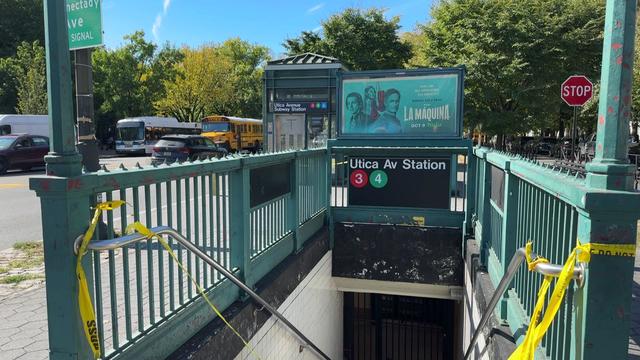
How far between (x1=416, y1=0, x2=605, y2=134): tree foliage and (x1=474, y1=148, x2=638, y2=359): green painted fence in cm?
1856

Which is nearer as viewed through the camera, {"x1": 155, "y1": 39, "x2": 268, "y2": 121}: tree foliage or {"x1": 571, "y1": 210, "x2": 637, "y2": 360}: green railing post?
{"x1": 571, "y1": 210, "x2": 637, "y2": 360}: green railing post

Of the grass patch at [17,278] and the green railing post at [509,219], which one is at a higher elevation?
the green railing post at [509,219]

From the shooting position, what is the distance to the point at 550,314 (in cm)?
191

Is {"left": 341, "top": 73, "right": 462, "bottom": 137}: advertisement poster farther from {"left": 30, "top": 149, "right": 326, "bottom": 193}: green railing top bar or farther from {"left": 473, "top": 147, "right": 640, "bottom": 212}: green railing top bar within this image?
{"left": 473, "top": 147, "right": 640, "bottom": 212}: green railing top bar

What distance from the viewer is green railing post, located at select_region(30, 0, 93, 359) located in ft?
6.85

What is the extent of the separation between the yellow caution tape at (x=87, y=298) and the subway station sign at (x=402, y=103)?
17.7 ft

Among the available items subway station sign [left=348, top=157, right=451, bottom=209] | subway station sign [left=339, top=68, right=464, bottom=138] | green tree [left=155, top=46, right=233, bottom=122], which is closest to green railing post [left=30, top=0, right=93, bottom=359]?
subway station sign [left=348, top=157, right=451, bottom=209]

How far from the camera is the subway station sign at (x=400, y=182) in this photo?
6598mm

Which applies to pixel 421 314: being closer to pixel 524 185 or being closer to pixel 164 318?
pixel 524 185

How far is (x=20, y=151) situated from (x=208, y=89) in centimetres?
2831

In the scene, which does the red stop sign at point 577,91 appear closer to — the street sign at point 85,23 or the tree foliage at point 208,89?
the street sign at point 85,23

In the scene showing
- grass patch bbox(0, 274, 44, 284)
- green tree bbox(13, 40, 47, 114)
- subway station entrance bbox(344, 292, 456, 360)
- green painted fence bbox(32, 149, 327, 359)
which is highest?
green tree bbox(13, 40, 47, 114)

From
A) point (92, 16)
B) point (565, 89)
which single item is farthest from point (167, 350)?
point (565, 89)

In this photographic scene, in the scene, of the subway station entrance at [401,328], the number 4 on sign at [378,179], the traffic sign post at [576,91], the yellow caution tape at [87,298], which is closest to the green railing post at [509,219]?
the yellow caution tape at [87,298]
